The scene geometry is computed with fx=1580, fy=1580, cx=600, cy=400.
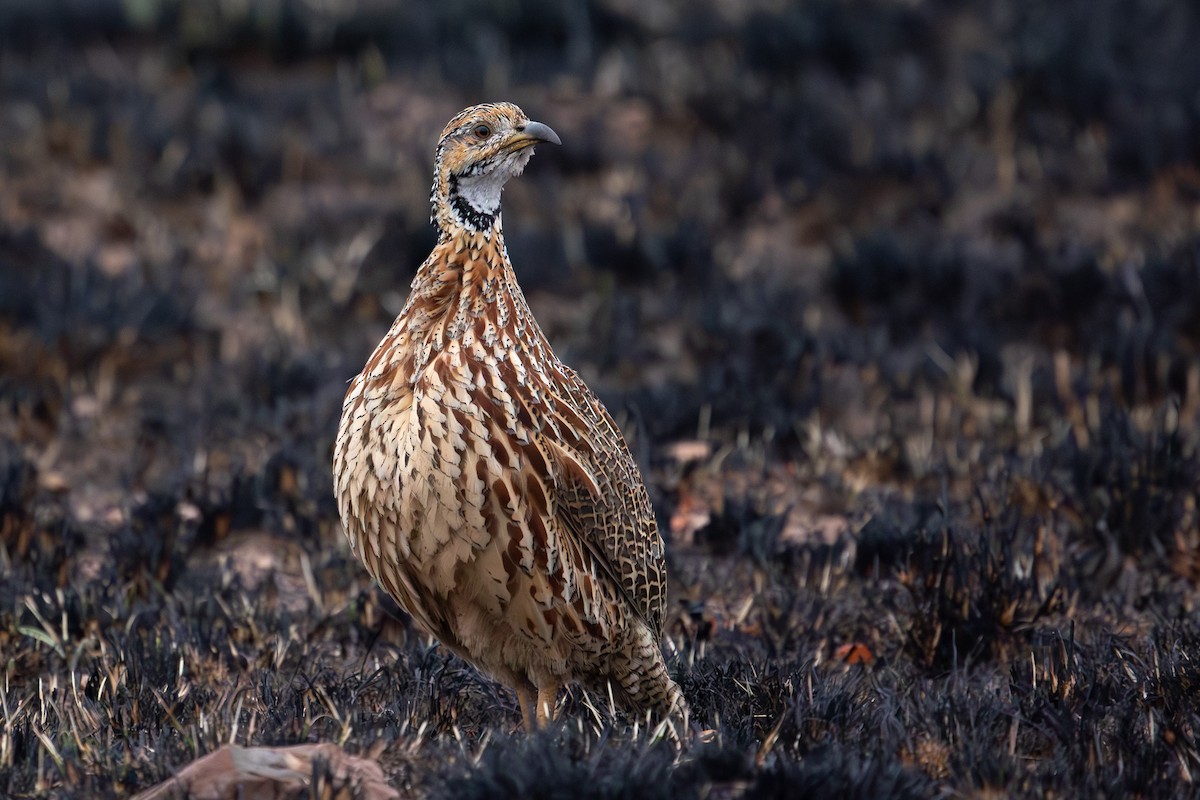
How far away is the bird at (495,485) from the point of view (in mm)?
3818

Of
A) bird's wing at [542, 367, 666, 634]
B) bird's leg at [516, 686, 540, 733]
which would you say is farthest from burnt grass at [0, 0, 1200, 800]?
bird's wing at [542, 367, 666, 634]

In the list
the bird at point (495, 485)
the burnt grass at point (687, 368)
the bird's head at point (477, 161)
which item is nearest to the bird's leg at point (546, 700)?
the bird at point (495, 485)

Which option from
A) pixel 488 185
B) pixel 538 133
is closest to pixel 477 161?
pixel 488 185

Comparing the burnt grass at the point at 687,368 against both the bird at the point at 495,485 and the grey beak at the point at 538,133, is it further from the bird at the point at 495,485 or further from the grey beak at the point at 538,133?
the grey beak at the point at 538,133

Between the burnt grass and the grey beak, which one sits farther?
the grey beak

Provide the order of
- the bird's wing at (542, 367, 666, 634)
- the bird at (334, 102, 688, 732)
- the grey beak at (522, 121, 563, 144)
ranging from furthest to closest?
the grey beak at (522, 121, 563, 144) < the bird's wing at (542, 367, 666, 634) < the bird at (334, 102, 688, 732)

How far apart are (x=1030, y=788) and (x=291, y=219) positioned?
19.1ft

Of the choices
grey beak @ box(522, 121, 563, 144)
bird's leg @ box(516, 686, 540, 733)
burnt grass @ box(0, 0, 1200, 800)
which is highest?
grey beak @ box(522, 121, 563, 144)

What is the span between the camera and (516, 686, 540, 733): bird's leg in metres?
4.11

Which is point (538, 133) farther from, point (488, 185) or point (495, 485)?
point (495, 485)

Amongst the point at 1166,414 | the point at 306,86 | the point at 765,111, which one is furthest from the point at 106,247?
the point at 1166,414

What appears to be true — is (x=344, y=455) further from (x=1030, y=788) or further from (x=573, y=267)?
(x=573, y=267)

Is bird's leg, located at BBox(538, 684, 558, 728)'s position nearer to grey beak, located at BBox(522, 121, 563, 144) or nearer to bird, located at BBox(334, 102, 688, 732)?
bird, located at BBox(334, 102, 688, 732)

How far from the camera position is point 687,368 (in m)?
7.26
